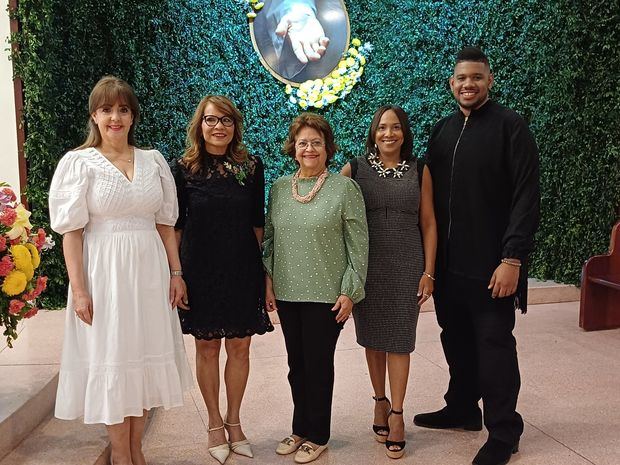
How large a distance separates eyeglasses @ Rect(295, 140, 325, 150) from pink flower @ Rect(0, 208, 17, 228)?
1.09 m

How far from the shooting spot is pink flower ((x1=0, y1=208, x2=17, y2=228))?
230 cm

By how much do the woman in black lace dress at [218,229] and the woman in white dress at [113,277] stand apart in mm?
201

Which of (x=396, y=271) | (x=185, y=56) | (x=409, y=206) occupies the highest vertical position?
(x=185, y=56)

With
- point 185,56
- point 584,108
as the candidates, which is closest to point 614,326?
point 584,108

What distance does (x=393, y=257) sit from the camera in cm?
250

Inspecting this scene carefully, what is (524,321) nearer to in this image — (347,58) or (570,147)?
(570,147)

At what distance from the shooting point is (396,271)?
2.50 m

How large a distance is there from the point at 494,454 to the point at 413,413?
0.60m

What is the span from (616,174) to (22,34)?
4.54 m

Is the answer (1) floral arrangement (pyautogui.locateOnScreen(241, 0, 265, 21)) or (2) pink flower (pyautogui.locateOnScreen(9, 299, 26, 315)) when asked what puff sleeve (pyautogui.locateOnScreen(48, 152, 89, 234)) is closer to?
(2) pink flower (pyautogui.locateOnScreen(9, 299, 26, 315))

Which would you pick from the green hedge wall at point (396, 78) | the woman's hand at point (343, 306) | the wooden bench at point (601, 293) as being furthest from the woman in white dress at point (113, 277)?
the wooden bench at point (601, 293)

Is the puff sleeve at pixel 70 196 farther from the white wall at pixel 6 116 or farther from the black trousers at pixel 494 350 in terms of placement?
the white wall at pixel 6 116

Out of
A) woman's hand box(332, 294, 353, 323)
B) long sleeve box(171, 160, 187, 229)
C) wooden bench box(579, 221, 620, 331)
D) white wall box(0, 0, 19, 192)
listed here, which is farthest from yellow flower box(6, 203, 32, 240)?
wooden bench box(579, 221, 620, 331)

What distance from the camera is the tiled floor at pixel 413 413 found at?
254 centimetres
